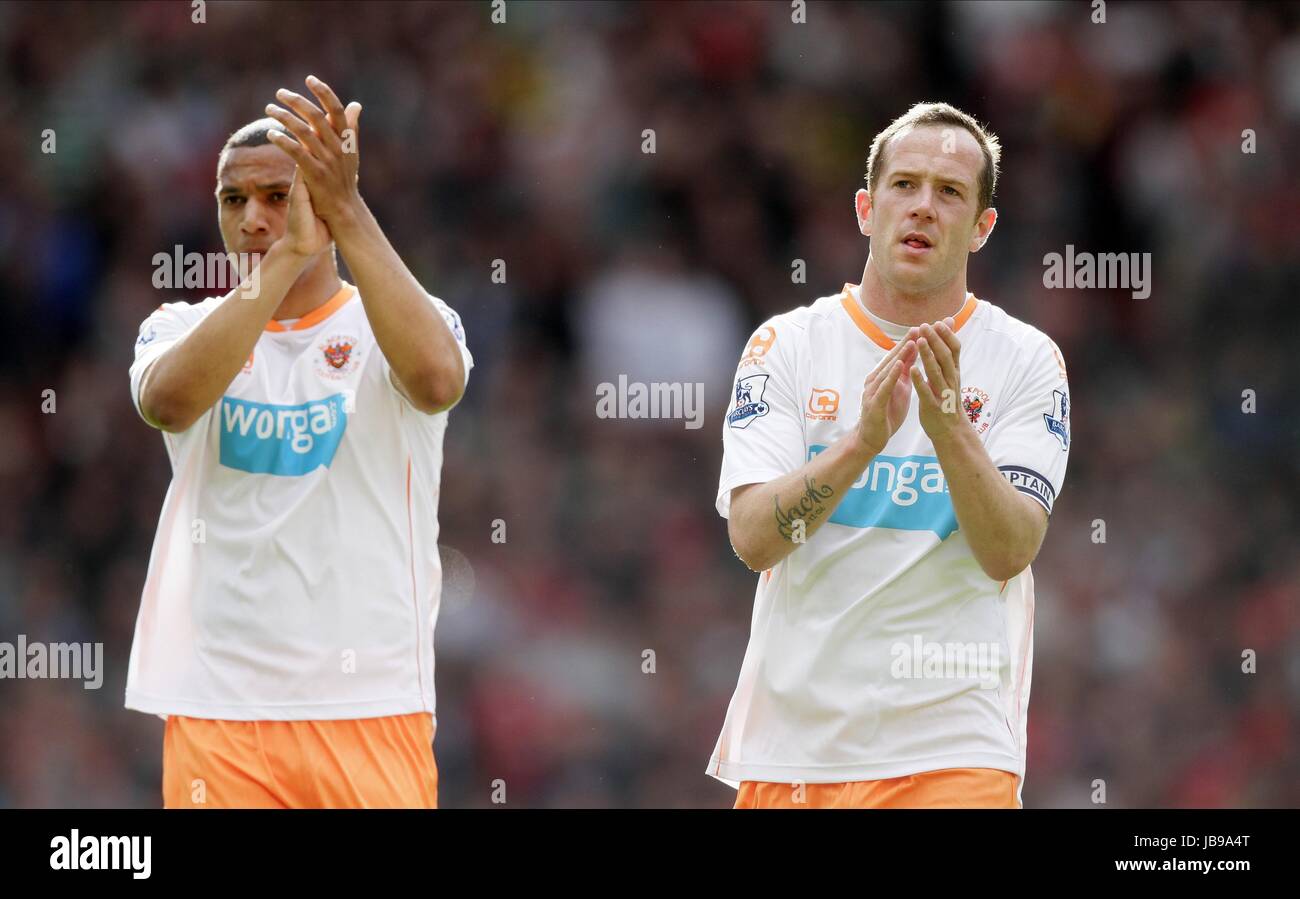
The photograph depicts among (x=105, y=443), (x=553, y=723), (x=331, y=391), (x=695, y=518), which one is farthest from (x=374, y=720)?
(x=105, y=443)

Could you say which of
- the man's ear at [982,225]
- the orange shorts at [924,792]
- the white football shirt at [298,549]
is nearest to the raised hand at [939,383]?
the man's ear at [982,225]

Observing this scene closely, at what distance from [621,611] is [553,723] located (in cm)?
71

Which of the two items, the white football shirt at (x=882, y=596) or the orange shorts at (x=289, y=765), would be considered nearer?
the white football shirt at (x=882, y=596)

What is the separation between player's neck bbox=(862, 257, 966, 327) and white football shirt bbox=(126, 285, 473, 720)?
1120mm

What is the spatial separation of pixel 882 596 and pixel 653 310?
18.3 feet

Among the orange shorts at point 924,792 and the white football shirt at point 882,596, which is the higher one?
the white football shirt at point 882,596

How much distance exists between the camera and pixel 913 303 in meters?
4.47

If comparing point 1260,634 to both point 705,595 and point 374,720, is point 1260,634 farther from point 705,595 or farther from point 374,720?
point 374,720

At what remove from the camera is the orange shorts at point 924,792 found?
165 inches

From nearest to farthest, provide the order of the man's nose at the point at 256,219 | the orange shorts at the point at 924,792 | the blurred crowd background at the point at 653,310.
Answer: the orange shorts at the point at 924,792 → the man's nose at the point at 256,219 → the blurred crowd background at the point at 653,310

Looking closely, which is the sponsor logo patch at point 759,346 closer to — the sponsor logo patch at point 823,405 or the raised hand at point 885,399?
the sponsor logo patch at point 823,405

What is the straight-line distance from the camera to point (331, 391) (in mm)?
4719

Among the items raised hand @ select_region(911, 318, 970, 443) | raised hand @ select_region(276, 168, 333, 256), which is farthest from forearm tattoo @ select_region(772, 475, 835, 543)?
raised hand @ select_region(276, 168, 333, 256)

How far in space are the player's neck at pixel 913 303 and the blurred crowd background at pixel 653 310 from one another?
4731 mm
